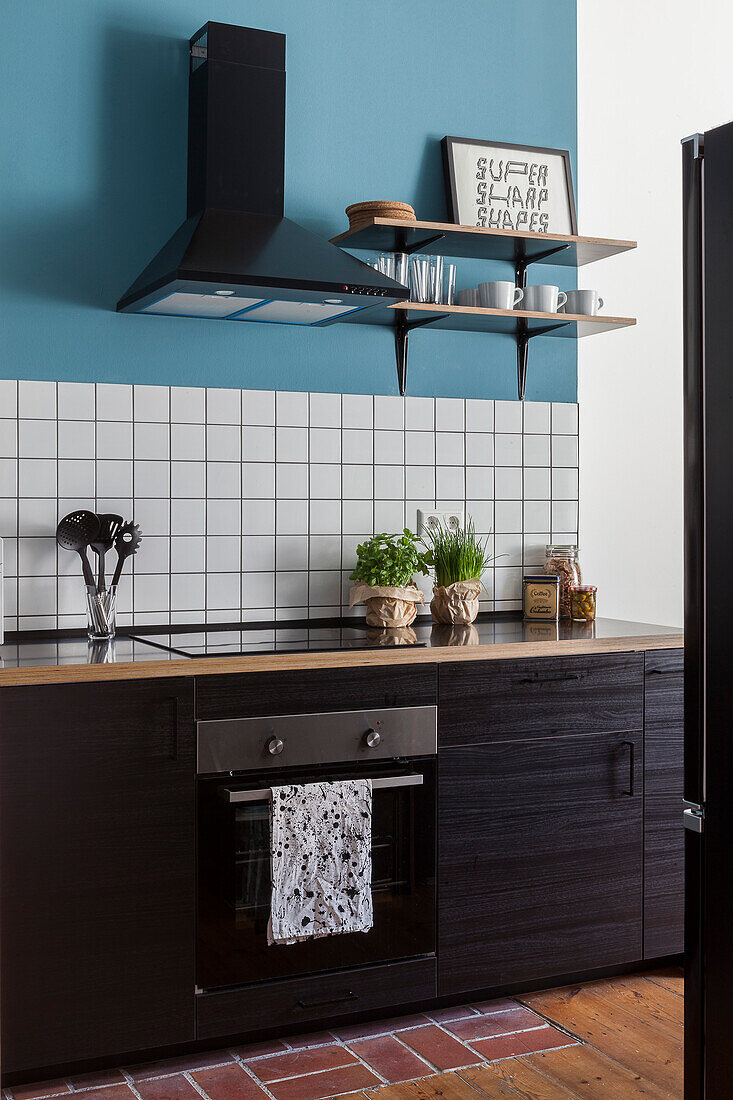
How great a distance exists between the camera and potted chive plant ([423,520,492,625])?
2.97m

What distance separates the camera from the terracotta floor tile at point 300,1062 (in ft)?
7.61

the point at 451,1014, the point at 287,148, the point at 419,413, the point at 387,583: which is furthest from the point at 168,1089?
the point at 287,148

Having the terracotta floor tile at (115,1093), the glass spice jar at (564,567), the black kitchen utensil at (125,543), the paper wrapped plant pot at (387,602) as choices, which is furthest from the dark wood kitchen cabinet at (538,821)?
the black kitchen utensil at (125,543)

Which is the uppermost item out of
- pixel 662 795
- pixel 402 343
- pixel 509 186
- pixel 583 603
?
pixel 509 186

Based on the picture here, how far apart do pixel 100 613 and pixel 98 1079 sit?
3.34 ft

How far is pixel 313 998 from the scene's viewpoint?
7.88 feet

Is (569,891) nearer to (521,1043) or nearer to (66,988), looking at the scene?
(521,1043)

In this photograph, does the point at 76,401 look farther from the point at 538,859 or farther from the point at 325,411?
the point at 538,859

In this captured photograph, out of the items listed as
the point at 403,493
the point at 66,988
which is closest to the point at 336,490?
the point at 403,493

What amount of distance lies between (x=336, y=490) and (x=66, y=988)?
4.80 feet

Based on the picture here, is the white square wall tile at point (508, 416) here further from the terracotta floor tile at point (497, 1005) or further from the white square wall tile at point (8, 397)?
the terracotta floor tile at point (497, 1005)

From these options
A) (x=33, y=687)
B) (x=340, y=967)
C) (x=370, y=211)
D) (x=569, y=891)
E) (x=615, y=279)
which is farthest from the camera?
(x=615, y=279)

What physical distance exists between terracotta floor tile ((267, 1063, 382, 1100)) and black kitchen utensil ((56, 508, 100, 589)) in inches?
47.0

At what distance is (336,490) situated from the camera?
121 inches
